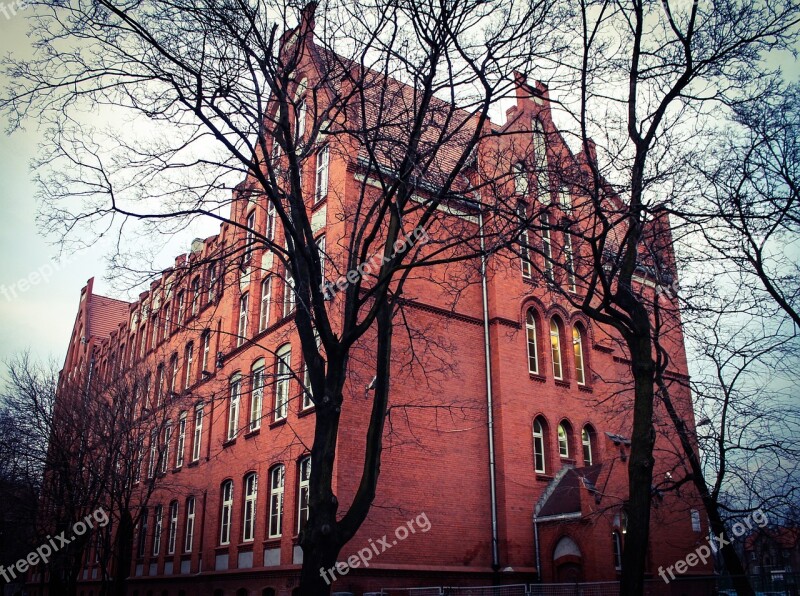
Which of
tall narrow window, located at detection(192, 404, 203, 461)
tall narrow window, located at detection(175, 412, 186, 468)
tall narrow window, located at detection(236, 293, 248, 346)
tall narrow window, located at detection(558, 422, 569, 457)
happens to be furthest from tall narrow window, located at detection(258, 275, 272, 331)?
tall narrow window, located at detection(558, 422, 569, 457)

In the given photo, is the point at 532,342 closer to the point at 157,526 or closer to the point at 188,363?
the point at 188,363

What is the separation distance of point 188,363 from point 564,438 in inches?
641

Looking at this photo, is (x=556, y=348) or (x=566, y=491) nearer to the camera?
(x=566, y=491)

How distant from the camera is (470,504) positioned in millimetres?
19172

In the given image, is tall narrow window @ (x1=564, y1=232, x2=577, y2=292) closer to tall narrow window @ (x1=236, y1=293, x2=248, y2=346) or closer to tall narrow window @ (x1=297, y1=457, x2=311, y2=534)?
tall narrow window @ (x1=297, y1=457, x2=311, y2=534)

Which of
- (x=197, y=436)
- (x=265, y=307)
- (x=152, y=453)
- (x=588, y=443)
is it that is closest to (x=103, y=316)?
(x=152, y=453)

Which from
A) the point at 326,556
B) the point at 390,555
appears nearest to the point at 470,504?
the point at 390,555

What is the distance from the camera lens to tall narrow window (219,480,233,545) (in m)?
22.6

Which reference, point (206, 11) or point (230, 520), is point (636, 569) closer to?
point (206, 11)

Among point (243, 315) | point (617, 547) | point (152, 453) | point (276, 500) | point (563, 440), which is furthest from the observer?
point (152, 453)

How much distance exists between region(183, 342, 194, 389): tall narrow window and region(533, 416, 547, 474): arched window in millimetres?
15012

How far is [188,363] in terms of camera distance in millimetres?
30031

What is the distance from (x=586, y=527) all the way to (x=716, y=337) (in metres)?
6.53

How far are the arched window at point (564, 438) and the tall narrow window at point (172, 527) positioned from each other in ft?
48.3
